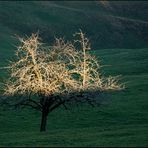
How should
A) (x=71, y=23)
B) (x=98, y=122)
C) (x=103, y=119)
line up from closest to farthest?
1. (x=98, y=122)
2. (x=103, y=119)
3. (x=71, y=23)

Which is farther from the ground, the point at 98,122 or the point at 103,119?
the point at 103,119

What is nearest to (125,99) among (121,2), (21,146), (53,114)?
(53,114)

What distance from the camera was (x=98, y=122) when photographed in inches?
2224

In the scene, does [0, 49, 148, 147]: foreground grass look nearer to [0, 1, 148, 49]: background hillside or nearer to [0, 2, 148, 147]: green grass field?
[0, 2, 148, 147]: green grass field

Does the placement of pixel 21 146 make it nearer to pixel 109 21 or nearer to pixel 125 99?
pixel 125 99

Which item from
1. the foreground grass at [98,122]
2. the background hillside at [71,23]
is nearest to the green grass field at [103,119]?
the foreground grass at [98,122]

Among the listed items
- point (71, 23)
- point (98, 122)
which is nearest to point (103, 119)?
point (98, 122)

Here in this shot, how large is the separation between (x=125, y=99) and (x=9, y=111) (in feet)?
47.0

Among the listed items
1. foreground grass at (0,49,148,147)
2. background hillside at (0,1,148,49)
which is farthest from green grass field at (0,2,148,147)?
background hillside at (0,1,148,49)

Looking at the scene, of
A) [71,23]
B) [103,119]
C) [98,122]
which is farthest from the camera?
[71,23]

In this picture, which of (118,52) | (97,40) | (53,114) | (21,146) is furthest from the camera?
(97,40)

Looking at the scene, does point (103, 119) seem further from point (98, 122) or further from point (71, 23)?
point (71, 23)

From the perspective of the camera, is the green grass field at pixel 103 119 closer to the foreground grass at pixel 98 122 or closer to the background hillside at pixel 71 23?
the foreground grass at pixel 98 122

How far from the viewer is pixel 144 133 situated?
42.1 meters
